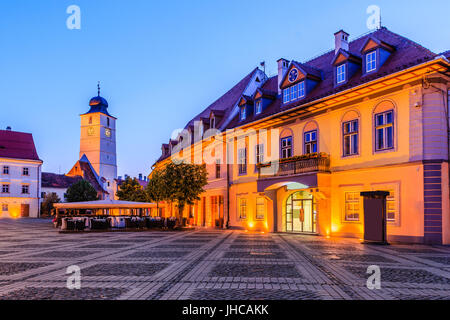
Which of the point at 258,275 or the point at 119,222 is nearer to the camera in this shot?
the point at 258,275

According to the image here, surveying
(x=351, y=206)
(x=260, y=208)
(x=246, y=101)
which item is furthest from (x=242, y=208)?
(x=351, y=206)

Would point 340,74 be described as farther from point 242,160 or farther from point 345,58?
point 242,160

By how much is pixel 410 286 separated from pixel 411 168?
36.0 feet

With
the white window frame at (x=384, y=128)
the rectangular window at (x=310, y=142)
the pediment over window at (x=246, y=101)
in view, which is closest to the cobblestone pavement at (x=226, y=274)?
the white window frame at (x=384, y=128)

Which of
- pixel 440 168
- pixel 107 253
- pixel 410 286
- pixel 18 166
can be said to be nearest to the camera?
pixel 410 286

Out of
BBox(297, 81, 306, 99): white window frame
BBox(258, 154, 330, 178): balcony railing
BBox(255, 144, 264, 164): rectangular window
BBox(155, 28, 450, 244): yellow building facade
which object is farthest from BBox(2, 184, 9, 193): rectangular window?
BBox(297, 81, 306, 99): white window frame

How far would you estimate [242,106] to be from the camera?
30.5 meters

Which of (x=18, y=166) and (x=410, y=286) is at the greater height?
(x=18, y=166)

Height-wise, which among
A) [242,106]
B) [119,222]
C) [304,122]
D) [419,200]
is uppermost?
[242,106]

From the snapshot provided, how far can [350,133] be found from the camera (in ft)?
68.5

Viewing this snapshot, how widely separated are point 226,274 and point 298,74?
58.8ft

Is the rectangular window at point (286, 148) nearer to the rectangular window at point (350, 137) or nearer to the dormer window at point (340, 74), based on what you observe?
the rectangular window at point (350, 137)
